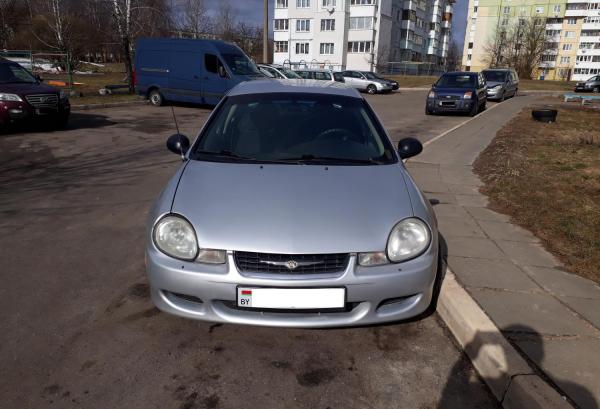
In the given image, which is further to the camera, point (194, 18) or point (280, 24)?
point (280, 24)

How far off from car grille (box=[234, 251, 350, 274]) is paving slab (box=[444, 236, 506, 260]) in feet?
6.26

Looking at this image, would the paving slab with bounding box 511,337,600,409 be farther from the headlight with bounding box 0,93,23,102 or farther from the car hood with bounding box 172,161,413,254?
the headlight with bounding box 0,93,23,102

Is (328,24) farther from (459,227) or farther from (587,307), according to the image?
(587,307)

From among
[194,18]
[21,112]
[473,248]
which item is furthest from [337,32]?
[473,248]

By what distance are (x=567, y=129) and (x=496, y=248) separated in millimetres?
11672

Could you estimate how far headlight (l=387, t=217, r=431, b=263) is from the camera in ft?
8.72

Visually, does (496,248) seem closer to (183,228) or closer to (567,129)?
(183,228)

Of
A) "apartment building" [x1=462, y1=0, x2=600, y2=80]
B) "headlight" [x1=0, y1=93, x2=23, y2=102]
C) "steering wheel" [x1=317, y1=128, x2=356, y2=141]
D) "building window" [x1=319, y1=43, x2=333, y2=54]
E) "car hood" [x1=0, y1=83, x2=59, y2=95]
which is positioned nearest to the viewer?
"steering wheel" [x1=317, y1=128, x2=356, y2=141]

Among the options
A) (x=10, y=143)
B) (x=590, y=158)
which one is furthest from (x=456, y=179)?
(x=10, y=143)

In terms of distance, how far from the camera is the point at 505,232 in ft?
15.5

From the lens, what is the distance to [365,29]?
60.3 meters

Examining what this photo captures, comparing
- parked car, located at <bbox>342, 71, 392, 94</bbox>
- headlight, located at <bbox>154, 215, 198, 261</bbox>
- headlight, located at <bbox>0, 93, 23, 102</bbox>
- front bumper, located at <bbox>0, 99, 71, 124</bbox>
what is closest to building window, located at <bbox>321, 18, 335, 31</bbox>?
parked car, located at <bbox>342, 71, 392, 94</bbox>

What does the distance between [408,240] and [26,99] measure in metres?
10.4

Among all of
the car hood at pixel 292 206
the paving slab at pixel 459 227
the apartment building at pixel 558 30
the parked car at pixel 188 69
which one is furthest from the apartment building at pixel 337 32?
the car hood at pixel 292 206
